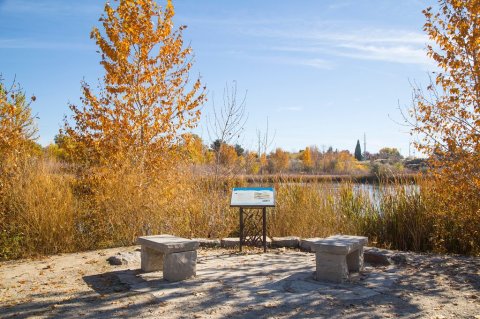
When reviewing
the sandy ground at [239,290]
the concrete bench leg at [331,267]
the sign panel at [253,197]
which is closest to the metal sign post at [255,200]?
the sign panel at [253,197]

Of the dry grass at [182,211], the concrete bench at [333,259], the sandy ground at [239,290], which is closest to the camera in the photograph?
the sandy ground at [239,290]

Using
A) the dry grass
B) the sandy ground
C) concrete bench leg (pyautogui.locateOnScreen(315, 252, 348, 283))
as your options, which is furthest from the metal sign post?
concrete bench leg (pyautogui.locateOnScreen(315, 252, 348, 283))

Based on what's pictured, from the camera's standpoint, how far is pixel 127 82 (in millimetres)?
8773

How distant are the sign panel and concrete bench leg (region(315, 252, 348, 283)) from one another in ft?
5.33

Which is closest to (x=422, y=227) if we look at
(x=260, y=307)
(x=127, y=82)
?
(x=260, y=307)

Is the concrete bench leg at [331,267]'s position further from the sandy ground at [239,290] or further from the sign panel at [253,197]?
the sign panel at [253,197]

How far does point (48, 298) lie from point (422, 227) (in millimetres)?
5683

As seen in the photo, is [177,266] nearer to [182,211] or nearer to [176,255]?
[176,255]

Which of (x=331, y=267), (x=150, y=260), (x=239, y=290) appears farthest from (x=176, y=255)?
(x=331, y=267)

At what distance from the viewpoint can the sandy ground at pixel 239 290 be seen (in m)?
3.85

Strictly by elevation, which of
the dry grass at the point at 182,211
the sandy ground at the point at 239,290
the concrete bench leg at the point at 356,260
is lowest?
the sandy ground at the point at 239,290

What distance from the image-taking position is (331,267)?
15.6 ft

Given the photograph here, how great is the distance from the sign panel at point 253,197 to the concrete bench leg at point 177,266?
164cm

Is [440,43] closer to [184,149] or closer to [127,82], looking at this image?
[184,149]
